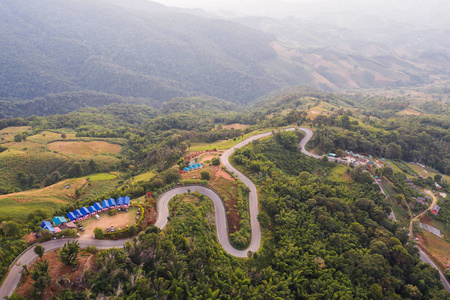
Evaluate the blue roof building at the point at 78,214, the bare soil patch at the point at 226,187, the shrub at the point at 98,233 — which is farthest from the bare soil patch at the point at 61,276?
the bare soil patch at the point at 226,187

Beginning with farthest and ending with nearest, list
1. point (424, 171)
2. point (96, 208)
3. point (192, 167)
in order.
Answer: point (424, 171), point (192, 167), point (96, 208)

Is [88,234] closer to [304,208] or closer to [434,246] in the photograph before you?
[304,208]

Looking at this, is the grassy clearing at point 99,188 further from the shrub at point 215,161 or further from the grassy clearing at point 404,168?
the grassy clearing at point 404,168

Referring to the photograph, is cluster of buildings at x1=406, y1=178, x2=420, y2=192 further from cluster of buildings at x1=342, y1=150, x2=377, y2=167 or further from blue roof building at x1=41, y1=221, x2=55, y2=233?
blue roof building at x1=41, y1=221, x2=55, y2=233

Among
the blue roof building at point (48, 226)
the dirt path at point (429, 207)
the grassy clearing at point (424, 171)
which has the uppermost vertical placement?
the blue roof building at point (48, 226)

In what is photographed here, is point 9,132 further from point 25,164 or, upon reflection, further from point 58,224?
point 58,224

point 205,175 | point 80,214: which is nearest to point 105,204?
point 80,214
